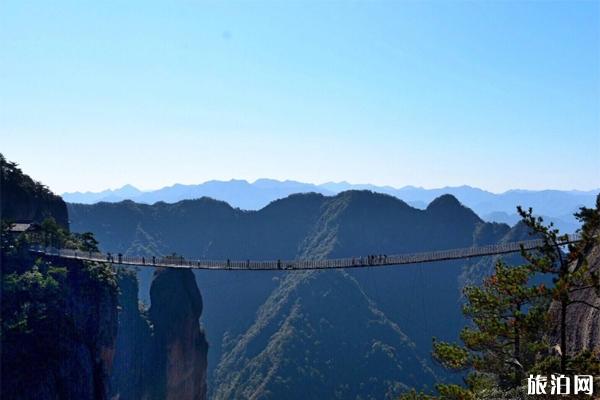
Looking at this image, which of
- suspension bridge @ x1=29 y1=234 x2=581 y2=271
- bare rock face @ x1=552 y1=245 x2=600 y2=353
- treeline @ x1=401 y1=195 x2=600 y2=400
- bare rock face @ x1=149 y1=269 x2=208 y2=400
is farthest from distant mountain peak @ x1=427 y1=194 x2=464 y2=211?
treeline @ x1=401 y1=195 x2=600 y2=400

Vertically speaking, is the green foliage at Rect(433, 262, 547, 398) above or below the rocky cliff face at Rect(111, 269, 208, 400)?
above

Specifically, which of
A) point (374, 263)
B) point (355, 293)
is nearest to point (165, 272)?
point (374, 263)

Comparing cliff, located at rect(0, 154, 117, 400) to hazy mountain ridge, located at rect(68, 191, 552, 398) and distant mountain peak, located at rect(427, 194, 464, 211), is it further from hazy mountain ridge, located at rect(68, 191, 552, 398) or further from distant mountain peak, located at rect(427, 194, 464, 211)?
distant mountain peak, located at rect(427, 194, 464, 211)

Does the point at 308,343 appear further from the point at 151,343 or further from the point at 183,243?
the point at 183,243

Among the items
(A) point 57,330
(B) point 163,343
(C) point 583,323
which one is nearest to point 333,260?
(A) point 57,330

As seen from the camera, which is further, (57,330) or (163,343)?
(163,343)

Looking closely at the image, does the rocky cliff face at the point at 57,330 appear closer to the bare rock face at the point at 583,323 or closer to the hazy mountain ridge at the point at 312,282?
the bare rock face at the point at 583,323

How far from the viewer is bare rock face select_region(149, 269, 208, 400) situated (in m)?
50.1

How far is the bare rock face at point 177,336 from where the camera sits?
5012 cm

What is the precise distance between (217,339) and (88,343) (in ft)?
263

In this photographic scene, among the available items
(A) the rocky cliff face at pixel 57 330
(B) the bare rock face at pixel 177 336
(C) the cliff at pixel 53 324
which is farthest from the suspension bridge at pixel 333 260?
(B) the bare rock face at pixel 177 336

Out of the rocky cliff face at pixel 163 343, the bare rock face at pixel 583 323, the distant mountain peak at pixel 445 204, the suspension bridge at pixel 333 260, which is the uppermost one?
the distant mountain peak at pixel 445 204

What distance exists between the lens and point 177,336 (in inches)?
2066

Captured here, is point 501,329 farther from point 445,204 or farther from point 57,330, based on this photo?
point 445,204
